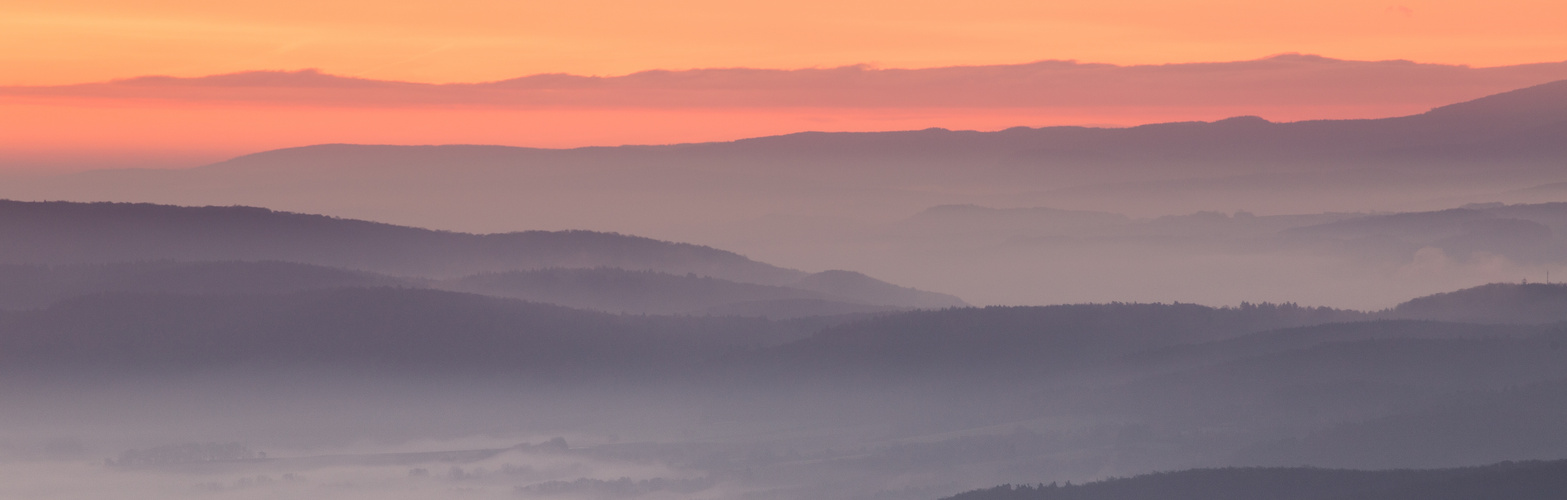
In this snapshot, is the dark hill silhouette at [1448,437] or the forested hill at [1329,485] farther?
the dark hill silhouette at [1448,437]

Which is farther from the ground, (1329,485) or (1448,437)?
(1448,437)

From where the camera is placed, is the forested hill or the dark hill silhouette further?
the dark hill silhouette

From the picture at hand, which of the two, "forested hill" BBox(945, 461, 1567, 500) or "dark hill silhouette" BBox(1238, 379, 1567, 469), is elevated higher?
"dark hill silhouette" BBox(1238, 379, 1567, 469)

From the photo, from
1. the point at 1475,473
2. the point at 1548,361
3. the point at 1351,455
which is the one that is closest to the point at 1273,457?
the point at 1351,455

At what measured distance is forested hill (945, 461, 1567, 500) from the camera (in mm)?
127000

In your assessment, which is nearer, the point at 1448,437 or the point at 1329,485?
the point at 1329,485

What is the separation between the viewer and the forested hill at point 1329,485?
127 m

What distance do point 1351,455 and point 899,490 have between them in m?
49.9

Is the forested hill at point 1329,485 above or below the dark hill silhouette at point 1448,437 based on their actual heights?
below

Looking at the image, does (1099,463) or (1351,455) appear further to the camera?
(1099,463)

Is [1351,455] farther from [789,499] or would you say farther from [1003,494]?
[789,499]

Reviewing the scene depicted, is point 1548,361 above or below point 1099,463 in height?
above

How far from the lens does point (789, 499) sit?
631 ft

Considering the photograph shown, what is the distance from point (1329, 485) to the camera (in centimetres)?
13238
